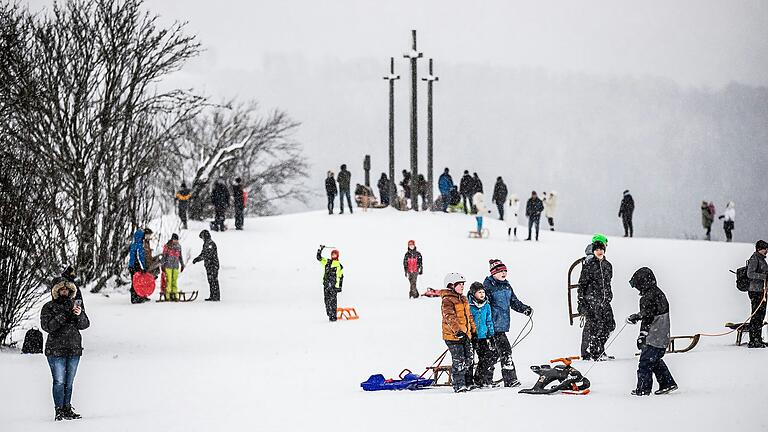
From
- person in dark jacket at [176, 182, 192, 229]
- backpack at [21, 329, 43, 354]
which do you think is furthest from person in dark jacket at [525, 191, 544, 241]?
backpack at [21, 329, 43, 354]

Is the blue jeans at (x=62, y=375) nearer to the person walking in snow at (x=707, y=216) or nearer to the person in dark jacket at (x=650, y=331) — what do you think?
the person in dark jacket at (x=650, y=331)

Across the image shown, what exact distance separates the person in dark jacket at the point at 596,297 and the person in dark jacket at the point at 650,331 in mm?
2966

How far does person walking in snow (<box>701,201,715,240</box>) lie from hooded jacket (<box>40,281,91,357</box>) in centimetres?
3211

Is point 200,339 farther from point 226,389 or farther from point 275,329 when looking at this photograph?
point 226,389

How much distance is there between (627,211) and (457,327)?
88.5 ft

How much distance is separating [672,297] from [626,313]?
10.2ft

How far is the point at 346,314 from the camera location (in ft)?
78.9

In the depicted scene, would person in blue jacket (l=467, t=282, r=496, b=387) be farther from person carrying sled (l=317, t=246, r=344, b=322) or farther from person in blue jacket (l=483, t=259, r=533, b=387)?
person carrying sled (l=317, t=246, r=344, b=322)

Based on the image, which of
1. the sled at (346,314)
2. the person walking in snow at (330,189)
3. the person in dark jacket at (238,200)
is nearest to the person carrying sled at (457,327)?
the sled at (346,314)

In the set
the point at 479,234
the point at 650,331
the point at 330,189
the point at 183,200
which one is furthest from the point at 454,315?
the point at 330,189

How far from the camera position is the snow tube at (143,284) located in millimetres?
25375

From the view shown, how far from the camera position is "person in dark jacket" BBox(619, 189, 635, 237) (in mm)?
38969

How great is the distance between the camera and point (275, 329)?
71.5ft

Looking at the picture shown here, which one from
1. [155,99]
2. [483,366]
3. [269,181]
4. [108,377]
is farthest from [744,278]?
[269,181]
